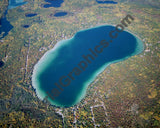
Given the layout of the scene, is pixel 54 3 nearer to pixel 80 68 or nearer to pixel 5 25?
pixel 5 25

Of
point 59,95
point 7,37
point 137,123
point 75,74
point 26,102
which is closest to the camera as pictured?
point 137,123

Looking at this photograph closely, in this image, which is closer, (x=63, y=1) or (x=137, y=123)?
(x=137, y=123)

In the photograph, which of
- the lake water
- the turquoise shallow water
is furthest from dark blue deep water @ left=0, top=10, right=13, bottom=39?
the turquoise shallow water

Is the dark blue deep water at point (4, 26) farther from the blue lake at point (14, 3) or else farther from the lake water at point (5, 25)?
the blue lake at point (14, 3)

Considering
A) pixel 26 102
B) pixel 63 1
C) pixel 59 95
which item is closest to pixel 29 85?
pixel 26 102

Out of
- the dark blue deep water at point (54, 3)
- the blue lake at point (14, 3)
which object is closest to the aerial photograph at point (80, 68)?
the dark blue deep water at point (54, 3)

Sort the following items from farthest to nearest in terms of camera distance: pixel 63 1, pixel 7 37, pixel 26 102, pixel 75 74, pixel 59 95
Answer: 1. pixel 63 1
2. pixel 7 37
3. pixel 75 74
4. pixel 59 95
5. pixel 26 102

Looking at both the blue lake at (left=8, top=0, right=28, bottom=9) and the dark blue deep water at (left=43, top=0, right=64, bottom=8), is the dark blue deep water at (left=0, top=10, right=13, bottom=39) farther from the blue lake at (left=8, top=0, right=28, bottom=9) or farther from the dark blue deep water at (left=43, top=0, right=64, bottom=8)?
the dark blue deep water at (left=43, top=0, right=64, bottom=8)

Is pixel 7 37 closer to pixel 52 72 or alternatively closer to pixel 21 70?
pixel 21 70
